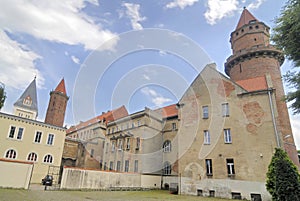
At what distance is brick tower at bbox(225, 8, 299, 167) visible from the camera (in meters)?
23.1

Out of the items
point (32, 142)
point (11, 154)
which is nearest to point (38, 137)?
point (32, 142)

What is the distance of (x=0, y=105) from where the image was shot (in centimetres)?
1650

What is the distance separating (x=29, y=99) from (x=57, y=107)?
2592 centimetres

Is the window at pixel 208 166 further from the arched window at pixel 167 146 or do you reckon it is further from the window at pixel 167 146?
the window at pixel 167 146

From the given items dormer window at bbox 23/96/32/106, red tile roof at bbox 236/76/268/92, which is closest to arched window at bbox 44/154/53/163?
red tile roof at bbox 236/76/268/92

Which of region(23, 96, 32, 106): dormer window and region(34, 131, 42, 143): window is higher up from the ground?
region(23, 96, 32, 106): dormer window

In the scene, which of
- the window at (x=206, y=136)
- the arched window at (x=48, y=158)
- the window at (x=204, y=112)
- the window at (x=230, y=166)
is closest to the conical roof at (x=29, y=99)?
the arched window at (x=48, y=158)

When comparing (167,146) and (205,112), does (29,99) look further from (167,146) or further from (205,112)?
(205,112)

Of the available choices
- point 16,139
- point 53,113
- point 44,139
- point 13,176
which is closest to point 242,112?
point 13,176

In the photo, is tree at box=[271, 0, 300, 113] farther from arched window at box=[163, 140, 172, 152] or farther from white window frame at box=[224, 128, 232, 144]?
arched window at box=[163, 140, 172, 152]

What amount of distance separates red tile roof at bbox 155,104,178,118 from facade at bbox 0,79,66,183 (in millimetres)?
16768

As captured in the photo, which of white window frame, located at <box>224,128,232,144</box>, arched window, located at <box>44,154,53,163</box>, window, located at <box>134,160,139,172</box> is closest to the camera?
white window frame, located at <box>224,128,232,144</box>

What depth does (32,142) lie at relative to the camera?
91.9ft

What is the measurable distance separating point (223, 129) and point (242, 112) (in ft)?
Answer: 8.59
